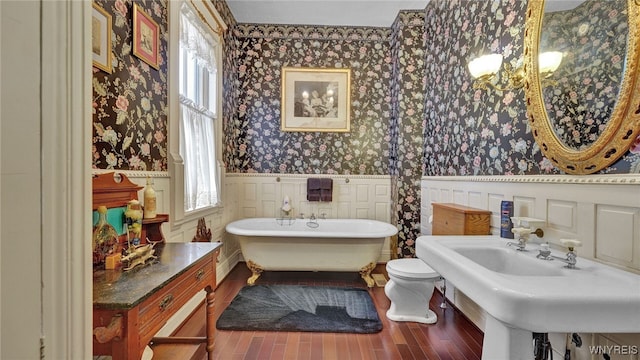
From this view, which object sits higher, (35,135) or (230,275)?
(35,135)

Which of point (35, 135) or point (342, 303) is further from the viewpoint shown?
point (342, 303)

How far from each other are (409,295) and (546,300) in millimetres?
1616

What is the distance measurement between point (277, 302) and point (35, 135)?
2.27 m

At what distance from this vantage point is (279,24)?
3693 millimetres

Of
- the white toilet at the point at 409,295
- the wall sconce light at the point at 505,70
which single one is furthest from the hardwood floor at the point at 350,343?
the wall sconce light at the point at 505,70

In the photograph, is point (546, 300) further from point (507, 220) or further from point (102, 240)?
point (102, 240)

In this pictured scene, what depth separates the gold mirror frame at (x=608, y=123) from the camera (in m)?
1.12

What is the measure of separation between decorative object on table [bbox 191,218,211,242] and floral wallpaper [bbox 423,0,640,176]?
92.2 inches

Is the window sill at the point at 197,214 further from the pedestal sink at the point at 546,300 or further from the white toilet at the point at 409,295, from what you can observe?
the pedestal sink at the point at 546,300

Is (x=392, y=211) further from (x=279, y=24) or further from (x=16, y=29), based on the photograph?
(x=16, y=29)

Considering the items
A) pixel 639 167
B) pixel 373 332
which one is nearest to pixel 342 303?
pixel 373 332

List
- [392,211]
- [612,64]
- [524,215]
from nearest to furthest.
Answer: [612,64] < [524,215] < [392,211]

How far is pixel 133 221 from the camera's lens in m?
1.44

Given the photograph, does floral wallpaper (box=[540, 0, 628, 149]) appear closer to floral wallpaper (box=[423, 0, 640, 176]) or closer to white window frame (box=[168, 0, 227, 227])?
floral wallpaper (box=[423, 0, 640, 176])
